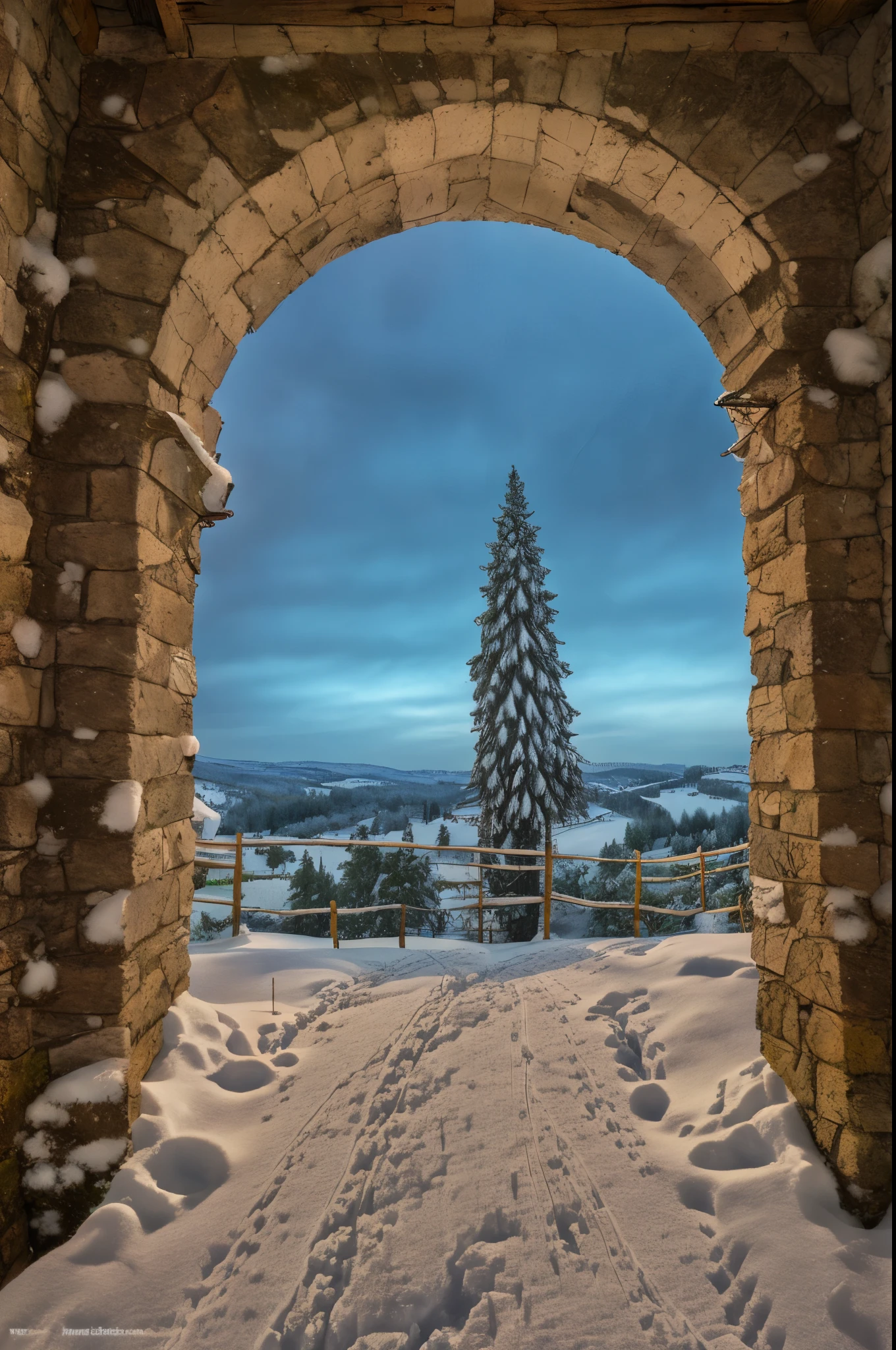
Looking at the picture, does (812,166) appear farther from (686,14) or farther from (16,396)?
(16,396)

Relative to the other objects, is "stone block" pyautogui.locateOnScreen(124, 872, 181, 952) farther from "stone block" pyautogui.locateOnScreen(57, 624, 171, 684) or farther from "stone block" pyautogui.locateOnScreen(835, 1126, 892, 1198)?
"stone block" pyautogui.locateOnScreen(835, 1126, 892, 1198)

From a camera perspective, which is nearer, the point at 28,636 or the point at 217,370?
the point at 28,636

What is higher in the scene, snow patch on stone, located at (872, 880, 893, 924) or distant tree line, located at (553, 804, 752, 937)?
snow patch on stone, located at (872, 880, 893, 924)

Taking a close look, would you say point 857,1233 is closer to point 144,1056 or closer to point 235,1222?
point 235,1222

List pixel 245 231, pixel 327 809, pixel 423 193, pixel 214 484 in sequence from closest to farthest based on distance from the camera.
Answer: pixel 245 231 < pixel 214 484 < pixel 423 193 < pixel 327 809

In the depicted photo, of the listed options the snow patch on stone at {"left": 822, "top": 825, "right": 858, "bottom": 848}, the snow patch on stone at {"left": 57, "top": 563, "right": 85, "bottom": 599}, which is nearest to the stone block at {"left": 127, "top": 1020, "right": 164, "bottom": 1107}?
the snow patch on stone at {"left": 57, "top": 563, "right": 85, "bottom": 599}

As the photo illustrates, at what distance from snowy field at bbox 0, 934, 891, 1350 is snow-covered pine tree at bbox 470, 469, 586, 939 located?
26.9 feet

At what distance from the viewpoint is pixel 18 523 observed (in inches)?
88.0

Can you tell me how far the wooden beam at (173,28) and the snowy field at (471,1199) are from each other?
14.0 feet

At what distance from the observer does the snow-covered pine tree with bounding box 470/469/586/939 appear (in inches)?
457

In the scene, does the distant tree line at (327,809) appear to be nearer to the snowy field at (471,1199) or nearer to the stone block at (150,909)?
the snowy field at (471,1199)

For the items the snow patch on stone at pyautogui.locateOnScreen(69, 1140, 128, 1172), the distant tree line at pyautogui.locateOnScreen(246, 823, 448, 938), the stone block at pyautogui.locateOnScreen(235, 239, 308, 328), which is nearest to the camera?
the snow patch on stone at pyautogui.locateOnScreen(69, 1140, 128, 1172)

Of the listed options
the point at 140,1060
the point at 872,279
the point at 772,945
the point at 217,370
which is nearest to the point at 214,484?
the point at 217,370

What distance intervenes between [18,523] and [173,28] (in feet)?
7.36
